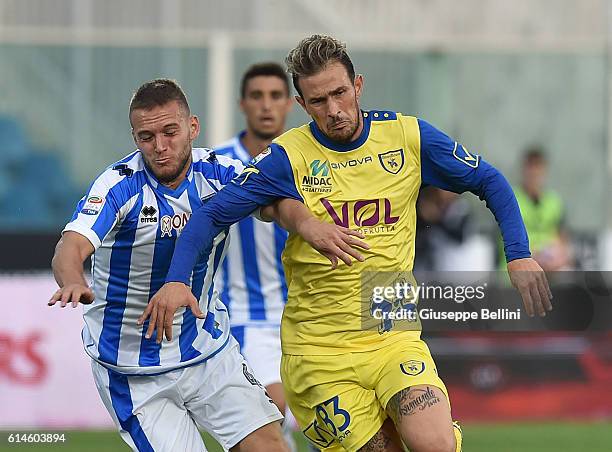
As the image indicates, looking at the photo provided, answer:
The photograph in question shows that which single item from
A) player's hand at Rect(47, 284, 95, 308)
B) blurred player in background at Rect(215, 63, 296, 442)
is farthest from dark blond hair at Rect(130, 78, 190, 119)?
blurred player in background at Rect(215, 63, 296, 442)

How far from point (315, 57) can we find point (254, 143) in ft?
7.89

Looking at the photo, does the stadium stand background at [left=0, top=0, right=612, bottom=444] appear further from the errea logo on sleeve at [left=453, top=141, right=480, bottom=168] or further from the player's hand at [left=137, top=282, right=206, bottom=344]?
A: the player's hand at [left=137, top=282, right=206, bottom=344]

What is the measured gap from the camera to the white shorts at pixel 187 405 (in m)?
5.97

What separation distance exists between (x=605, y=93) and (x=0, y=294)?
9.16 meters

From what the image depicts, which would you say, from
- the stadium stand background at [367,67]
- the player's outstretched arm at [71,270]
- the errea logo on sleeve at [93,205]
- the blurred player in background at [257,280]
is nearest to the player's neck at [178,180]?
the errea logo on sleeve at [93,205]

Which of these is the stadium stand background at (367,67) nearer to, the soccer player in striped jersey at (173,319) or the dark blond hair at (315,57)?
the soccer player in striped jersey at (173,319)

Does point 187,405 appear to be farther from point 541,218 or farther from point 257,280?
point 541,218

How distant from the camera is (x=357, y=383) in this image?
5805mm

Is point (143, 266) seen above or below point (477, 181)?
below

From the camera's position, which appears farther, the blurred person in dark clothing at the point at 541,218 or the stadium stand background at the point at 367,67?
Result: the stadium stand background at the point at 367,67

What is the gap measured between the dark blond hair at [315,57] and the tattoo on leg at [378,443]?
4.99 ft

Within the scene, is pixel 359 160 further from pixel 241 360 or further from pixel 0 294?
pixel 0 294

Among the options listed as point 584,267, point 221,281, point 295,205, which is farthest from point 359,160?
point 584,267

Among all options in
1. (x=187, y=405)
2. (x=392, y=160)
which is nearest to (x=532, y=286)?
(x=392, y=160)
